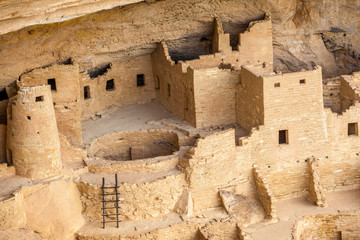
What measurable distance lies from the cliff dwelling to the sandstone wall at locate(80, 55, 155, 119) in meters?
0.04

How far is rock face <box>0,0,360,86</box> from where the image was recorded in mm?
21484

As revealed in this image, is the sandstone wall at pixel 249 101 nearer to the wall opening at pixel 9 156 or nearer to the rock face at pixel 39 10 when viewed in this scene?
the rock face at pixel 39 10

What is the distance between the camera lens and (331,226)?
21281 millimetres

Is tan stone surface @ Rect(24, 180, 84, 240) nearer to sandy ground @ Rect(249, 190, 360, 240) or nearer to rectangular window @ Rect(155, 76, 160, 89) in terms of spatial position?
sandy ground @ Rect(249, 190, 360, 240)

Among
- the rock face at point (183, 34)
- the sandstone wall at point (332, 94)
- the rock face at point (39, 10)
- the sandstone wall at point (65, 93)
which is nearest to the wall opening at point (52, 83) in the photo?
the sandstone wall at point (65, 93)

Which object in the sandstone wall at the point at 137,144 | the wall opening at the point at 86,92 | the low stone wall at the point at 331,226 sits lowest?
the low stone wall at the point at 331,226

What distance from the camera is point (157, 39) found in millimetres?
23703

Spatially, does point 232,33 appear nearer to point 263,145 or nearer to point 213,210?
point 263,145

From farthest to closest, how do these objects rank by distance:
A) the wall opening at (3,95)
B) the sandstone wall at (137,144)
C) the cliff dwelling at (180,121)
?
1. the sandstone wall at (137,144)
2. the wall opening at (3,95)
3. the cliff dwelling at (180,121)

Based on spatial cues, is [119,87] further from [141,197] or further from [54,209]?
[54,209]

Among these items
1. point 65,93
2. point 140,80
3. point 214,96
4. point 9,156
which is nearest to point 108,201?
point 9,156

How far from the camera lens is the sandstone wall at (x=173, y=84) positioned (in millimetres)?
22484

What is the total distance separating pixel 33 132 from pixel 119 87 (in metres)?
5.17

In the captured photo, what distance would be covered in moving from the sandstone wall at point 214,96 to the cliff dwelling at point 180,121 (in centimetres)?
3
